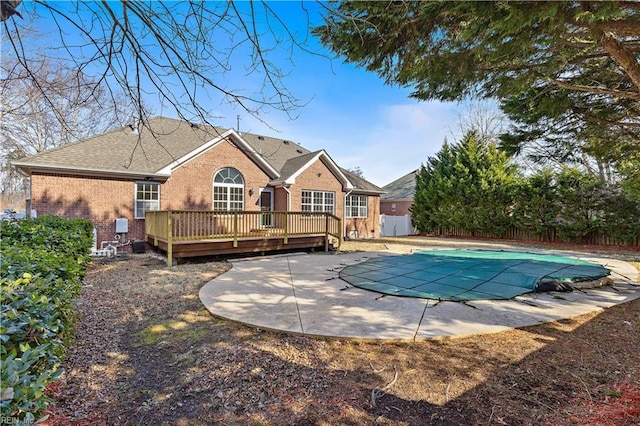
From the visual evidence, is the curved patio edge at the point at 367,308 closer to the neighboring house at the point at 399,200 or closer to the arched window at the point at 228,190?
the arched window at the point at 228,190

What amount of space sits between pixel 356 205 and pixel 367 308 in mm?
14164

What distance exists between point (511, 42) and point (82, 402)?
560cm

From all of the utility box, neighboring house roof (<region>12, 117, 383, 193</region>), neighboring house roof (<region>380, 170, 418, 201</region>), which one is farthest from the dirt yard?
neighboring house roof (<region>380, 170, 418, 201</region>)

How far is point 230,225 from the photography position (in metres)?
11.2

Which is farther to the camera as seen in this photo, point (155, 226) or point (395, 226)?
point (395, 226)

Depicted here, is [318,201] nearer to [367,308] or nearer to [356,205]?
[356,205]

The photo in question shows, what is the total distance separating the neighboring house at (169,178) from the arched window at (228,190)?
0.04 metres

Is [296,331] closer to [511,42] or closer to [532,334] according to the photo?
[532,334]

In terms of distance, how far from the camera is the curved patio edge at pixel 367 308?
4.24 m

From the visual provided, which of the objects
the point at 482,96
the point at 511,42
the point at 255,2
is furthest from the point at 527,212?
the point at 255,2

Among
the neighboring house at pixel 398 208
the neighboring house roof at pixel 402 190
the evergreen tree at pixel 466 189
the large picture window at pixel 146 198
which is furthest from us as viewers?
the neighboring house roof at pixel 402 190

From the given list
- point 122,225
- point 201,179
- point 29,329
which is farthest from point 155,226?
point 29,329

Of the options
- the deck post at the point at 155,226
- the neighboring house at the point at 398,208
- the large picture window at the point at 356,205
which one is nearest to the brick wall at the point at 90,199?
the deck post at the point at 155,226

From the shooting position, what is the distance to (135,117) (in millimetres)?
3705
